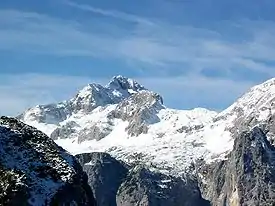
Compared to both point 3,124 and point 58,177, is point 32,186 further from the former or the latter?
point 3,124

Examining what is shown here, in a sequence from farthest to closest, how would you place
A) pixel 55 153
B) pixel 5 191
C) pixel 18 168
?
pixel 55 153 → pixel 18 168 → pixel 5 191

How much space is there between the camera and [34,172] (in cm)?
11069

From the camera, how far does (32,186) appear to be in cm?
10650

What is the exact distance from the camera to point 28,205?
104m

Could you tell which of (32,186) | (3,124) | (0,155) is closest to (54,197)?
(32,186)

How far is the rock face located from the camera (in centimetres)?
10409

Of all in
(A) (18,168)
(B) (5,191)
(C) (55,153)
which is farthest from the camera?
(C) (55,153)

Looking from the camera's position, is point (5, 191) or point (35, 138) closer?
point (5, 191)

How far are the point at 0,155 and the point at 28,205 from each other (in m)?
11.9

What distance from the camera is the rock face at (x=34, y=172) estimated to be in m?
104

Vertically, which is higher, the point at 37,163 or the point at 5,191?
the point at 37,163

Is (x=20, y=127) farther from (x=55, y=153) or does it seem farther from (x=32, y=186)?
(x=32, y=186)

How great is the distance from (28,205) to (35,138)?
20.6m

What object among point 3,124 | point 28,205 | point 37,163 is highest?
point 3,124
